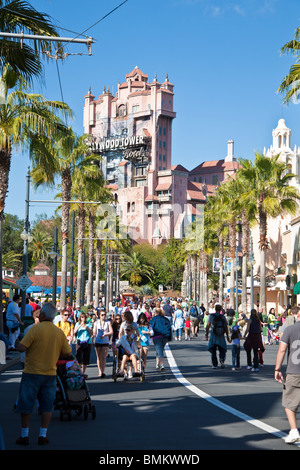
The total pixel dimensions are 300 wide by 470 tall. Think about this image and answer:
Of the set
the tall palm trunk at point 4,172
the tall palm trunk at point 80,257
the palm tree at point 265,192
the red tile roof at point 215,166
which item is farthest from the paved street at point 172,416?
the red tile roof at point 215,166

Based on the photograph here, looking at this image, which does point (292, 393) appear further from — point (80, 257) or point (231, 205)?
point (80, 257)

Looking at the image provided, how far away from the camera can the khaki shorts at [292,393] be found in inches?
345

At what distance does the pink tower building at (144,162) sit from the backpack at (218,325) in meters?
122

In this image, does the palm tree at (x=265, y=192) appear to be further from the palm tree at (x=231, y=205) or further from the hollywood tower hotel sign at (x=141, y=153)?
the hollywood tower hotel sign at (x=141, y=153)

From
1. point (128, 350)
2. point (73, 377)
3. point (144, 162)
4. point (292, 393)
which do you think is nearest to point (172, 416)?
point (73, 377)

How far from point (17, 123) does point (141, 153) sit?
431ft

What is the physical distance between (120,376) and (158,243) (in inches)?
5056

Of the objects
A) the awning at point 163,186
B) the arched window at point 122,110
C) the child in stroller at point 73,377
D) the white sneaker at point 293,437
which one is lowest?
the white sneaker at point 293,437

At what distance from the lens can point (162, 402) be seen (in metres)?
13.1

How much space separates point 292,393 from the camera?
886 centimetres

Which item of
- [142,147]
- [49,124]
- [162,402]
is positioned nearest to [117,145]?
[142,147]

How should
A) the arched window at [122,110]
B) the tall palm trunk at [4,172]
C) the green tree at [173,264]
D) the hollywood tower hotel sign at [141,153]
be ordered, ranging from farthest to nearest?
the arched window at [122,110], the hollywood tower hotel sign at [141,153], the green tree at [173,264], the tall palm trunk at [4,172]

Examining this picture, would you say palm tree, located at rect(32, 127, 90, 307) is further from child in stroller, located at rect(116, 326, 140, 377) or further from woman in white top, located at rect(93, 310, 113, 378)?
child in stroller, located at rect(116, 326, 140, 377)
